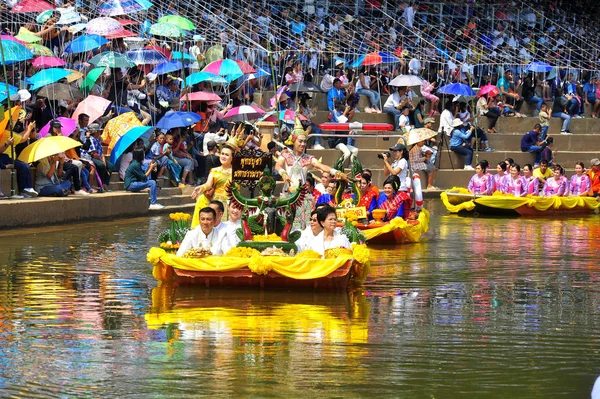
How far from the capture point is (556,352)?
1108 centimetres

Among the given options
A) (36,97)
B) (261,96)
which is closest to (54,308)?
(36,97)

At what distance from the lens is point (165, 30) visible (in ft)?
85.9

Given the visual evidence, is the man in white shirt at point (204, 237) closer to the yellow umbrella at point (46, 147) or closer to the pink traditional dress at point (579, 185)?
the yellow umbrella at point (46, 147)

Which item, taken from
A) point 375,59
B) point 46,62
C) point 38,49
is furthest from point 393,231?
point 375,59

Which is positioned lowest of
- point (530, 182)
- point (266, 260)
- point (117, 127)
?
point (266, 260)

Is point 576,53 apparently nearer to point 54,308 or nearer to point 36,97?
point 36,97

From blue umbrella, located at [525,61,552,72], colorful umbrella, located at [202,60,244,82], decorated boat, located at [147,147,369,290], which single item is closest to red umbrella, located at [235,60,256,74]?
colorful umbrella, located at [202,60,244,82]

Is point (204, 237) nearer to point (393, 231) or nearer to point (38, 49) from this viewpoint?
point (393, 231)

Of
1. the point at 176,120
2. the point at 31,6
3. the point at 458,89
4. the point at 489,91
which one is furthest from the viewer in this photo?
the point at 489,91

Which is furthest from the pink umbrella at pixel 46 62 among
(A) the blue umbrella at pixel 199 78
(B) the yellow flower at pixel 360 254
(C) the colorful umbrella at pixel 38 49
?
(B) the yellow flower at pixel 360 254

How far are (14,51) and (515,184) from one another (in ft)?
31.9

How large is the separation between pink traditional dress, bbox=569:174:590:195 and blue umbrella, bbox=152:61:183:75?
321 inches

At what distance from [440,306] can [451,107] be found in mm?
18838

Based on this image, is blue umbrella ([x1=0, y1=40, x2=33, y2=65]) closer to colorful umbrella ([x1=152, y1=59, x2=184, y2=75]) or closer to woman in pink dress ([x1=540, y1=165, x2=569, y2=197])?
colorful umbrella ([x1=152, y1=59, x2=184, y2=75])
